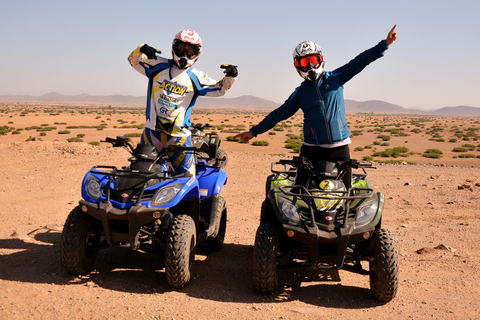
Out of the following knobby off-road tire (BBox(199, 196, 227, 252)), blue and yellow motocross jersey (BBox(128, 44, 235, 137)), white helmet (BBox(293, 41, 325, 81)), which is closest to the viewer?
white helmet (BBox(293, 41, 325, 81))

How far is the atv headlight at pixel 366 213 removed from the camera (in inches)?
183

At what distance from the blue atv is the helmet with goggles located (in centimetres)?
111

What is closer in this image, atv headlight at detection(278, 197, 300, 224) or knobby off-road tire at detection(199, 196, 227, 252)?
atv headlight at detection(278, 197, 300, 224)

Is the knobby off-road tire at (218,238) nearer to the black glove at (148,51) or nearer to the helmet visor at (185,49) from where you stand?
the helmet visor at (185,49)

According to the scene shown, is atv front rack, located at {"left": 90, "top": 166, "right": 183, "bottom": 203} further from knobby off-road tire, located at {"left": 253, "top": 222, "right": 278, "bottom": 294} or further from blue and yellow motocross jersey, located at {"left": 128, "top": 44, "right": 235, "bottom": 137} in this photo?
knobby off-road tire, located at {"left": 253, "top": 222, "right": 278, "bottom": 294}

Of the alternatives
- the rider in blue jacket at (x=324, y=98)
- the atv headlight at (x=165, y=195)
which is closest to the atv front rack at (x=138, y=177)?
the atv headlight at (x=165, y=195)

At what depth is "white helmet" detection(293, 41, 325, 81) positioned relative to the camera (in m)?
5.29

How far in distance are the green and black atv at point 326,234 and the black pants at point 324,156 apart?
0.25 m

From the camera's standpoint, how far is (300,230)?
4.55 meters

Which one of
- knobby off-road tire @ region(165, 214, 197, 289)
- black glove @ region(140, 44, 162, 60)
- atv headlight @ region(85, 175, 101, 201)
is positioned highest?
black glove @ region(140, 44, 162, 60)

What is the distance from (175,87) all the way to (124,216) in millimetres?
1894

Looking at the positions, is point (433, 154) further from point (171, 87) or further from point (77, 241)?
point (77, 241)

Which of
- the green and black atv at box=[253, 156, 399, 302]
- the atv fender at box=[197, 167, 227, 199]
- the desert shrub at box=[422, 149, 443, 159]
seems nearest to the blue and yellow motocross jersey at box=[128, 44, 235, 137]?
the atv fender at box=[197, 167, 227, 199]

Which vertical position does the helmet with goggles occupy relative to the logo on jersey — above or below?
Result: above
